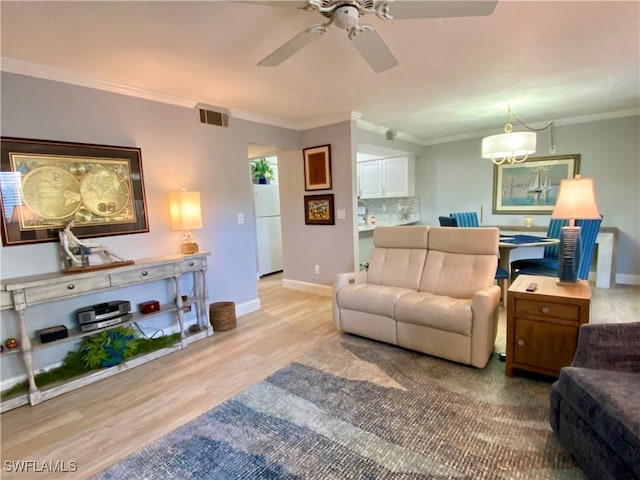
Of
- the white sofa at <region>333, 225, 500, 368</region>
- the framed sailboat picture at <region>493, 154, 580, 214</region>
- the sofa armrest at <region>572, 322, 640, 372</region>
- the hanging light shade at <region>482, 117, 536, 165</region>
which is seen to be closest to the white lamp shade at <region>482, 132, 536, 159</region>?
the hanging light shade at <region>482, 117, 536, 165</region>

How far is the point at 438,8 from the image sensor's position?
1475 millimetres

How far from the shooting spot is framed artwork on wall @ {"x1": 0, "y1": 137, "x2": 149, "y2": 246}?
232cm

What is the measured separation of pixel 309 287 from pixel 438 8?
383 cm

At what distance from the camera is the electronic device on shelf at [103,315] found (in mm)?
2508

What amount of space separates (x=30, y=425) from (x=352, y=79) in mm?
3369

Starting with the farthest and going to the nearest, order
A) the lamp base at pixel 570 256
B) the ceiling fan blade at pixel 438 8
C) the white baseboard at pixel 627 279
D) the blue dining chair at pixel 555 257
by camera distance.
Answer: the white baseboard at pixel 627 279 → the blue dining chair at pixel 555 257 → the lamp base at pixel 570 256 → the ceiling fan blade at pixel 438 8

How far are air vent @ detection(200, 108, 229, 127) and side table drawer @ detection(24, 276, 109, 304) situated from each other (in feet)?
6.04

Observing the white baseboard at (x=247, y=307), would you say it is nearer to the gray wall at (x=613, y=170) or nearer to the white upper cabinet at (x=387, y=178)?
the white upper cabinet at (x=387, y=178)

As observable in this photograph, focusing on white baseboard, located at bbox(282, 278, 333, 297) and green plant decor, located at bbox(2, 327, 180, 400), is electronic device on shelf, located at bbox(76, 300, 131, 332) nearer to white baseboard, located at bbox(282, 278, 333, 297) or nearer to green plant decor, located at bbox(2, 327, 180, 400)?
green plant decor, located at bbox(2, 327, 180, 400)

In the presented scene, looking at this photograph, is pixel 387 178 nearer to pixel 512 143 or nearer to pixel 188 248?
pixel 512 143

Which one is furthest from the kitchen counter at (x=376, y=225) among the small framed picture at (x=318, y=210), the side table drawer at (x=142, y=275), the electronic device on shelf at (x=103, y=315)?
the electronic device on shelf at (x=103, y=315)

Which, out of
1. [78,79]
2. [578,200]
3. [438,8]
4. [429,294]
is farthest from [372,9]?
[78,79]

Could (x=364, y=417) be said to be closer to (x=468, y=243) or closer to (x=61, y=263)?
(x=468, y=243)

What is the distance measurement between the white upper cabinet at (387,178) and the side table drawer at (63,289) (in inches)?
178
